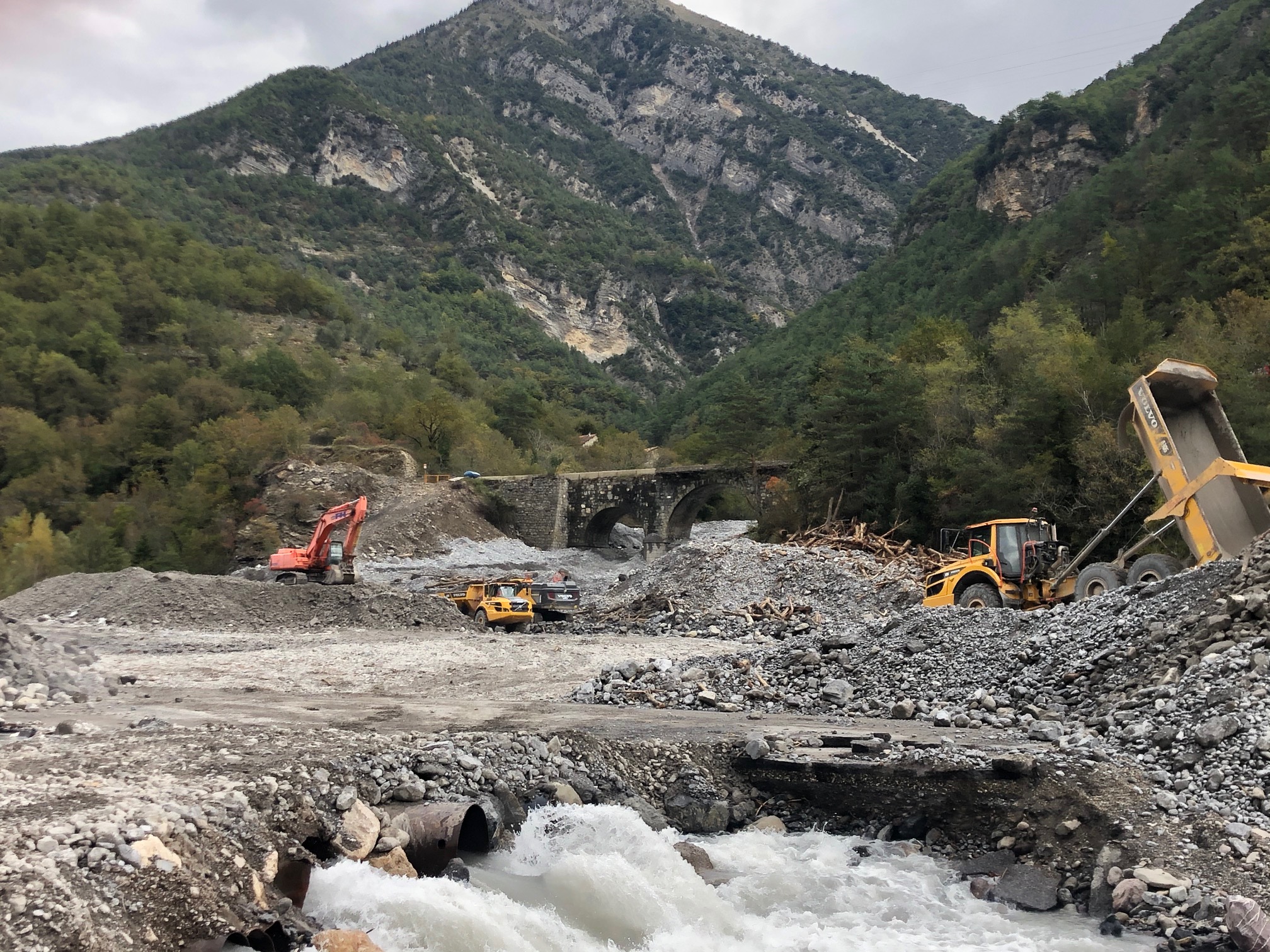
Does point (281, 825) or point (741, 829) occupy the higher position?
point (281, 825)

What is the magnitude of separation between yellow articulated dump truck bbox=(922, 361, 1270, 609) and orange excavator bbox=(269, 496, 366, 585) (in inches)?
626

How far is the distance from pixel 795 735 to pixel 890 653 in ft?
11.2

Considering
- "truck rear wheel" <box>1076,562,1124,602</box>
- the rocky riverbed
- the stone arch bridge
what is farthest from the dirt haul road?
the stone arch bridge

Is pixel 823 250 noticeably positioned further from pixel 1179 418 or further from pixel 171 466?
pixel 1179 418

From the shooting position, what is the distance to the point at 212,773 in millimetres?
6090

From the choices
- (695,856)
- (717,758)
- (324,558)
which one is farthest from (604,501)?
(695,856)

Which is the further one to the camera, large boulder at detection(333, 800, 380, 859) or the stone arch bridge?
the stone arch bridge

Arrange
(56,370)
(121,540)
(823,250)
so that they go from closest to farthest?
1. (121,540)
2. (56,370)
3. (823,250)

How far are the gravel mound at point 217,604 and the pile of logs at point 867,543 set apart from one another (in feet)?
38.4

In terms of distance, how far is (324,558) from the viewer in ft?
79.6

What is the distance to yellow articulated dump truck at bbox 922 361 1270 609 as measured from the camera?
37.6 ft

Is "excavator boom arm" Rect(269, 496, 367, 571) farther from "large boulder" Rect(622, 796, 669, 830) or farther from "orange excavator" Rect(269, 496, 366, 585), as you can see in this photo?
"large boulder" Rect(622, 796, 669, 830)

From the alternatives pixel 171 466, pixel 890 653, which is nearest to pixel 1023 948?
pixel 890 653

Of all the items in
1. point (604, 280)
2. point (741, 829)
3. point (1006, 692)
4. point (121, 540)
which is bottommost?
point (1006, 692)
